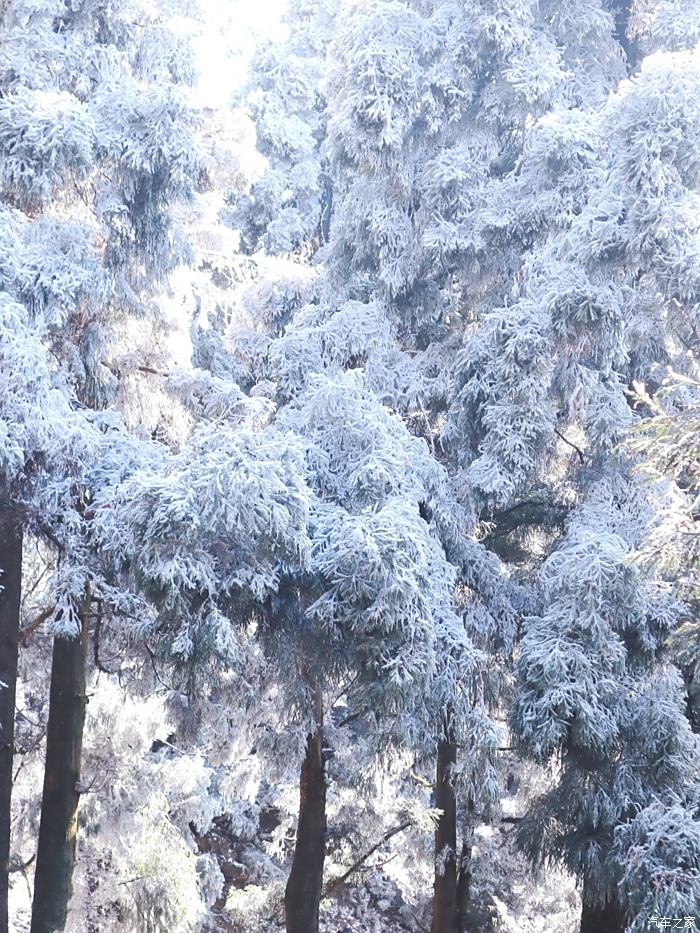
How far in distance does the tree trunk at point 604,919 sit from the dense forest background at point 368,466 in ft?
0.10

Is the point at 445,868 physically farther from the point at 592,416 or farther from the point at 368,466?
the point at 368,466

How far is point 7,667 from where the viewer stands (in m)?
7.84

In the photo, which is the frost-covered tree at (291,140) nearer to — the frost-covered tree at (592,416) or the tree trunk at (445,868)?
the frost-covered tree at (592,416)

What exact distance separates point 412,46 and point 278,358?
12.8 ft

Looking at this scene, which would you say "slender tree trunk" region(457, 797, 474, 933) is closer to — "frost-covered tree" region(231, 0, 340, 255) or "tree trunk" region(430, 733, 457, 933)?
"tree trunk" region(430, 733, 457, 933)

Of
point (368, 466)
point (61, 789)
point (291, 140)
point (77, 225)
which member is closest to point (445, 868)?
point (61, 789)

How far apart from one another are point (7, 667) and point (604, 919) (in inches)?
240

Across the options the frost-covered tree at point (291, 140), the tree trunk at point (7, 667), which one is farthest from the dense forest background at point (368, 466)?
the frost-covered tree at point (291, 140)

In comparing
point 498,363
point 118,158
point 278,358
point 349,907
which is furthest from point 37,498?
point 349,907

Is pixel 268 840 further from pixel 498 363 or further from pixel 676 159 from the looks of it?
pixel 676 159

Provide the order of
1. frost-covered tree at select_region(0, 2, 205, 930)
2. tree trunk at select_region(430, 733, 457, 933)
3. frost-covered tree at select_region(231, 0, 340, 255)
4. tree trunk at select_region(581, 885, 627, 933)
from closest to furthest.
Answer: frost-covered tree at select_region(0, 2, 205, 930)
tree trunk at select_region(581, 885, 627, 933)
tree trunk at select_region(430, 733, 457, 933)
frost-covered tree at select_region(231, 0, 340, 255)

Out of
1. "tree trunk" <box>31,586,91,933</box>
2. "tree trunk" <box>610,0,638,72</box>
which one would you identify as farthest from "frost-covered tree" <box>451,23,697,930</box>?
"tree trunk" <box>31,586,91,933</box>

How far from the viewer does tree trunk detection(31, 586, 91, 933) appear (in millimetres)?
8305

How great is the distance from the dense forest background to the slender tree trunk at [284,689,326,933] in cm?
3
